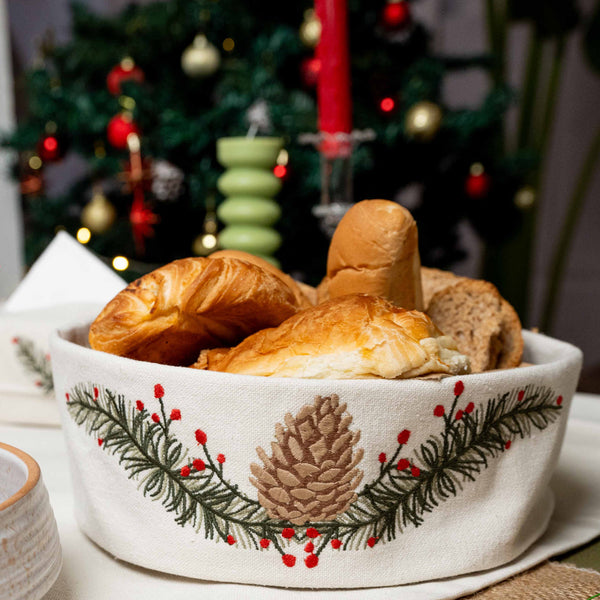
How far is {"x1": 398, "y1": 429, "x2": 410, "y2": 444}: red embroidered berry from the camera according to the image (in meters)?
0.35

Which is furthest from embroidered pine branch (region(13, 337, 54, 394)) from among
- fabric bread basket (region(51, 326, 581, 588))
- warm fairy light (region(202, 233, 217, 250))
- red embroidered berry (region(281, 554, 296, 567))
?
warm fairy light (region(202, 233, 217, 250))

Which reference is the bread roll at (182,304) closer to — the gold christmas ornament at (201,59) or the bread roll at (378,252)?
the bread roll at (378,252)

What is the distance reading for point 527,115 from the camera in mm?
1938

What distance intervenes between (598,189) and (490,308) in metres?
1.84

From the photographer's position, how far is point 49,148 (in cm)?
127

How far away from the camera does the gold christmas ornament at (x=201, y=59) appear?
116 centimetres

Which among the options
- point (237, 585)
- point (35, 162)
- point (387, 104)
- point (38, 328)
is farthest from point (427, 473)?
point (35, 162)

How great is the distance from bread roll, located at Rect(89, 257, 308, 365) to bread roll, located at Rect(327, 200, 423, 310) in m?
0.05

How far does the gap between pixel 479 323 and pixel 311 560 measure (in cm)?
20

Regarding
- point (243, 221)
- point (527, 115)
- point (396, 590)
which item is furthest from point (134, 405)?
point (527, 115)

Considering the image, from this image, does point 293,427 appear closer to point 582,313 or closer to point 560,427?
point 560,427

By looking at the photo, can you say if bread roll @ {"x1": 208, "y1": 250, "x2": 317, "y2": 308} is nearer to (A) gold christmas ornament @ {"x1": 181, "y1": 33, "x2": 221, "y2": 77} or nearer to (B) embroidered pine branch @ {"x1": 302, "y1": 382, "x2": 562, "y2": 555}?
(B) embroidered pine branch @ {"x1": 302, "y1": 382, "x2": 562, "y2": 555}

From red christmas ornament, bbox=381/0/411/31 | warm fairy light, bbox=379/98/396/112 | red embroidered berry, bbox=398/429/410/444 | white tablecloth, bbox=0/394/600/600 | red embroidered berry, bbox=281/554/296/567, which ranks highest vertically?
red christmas ornament, bbox=381/0/411/31

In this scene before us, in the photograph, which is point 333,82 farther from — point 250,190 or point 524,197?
point 524,197
